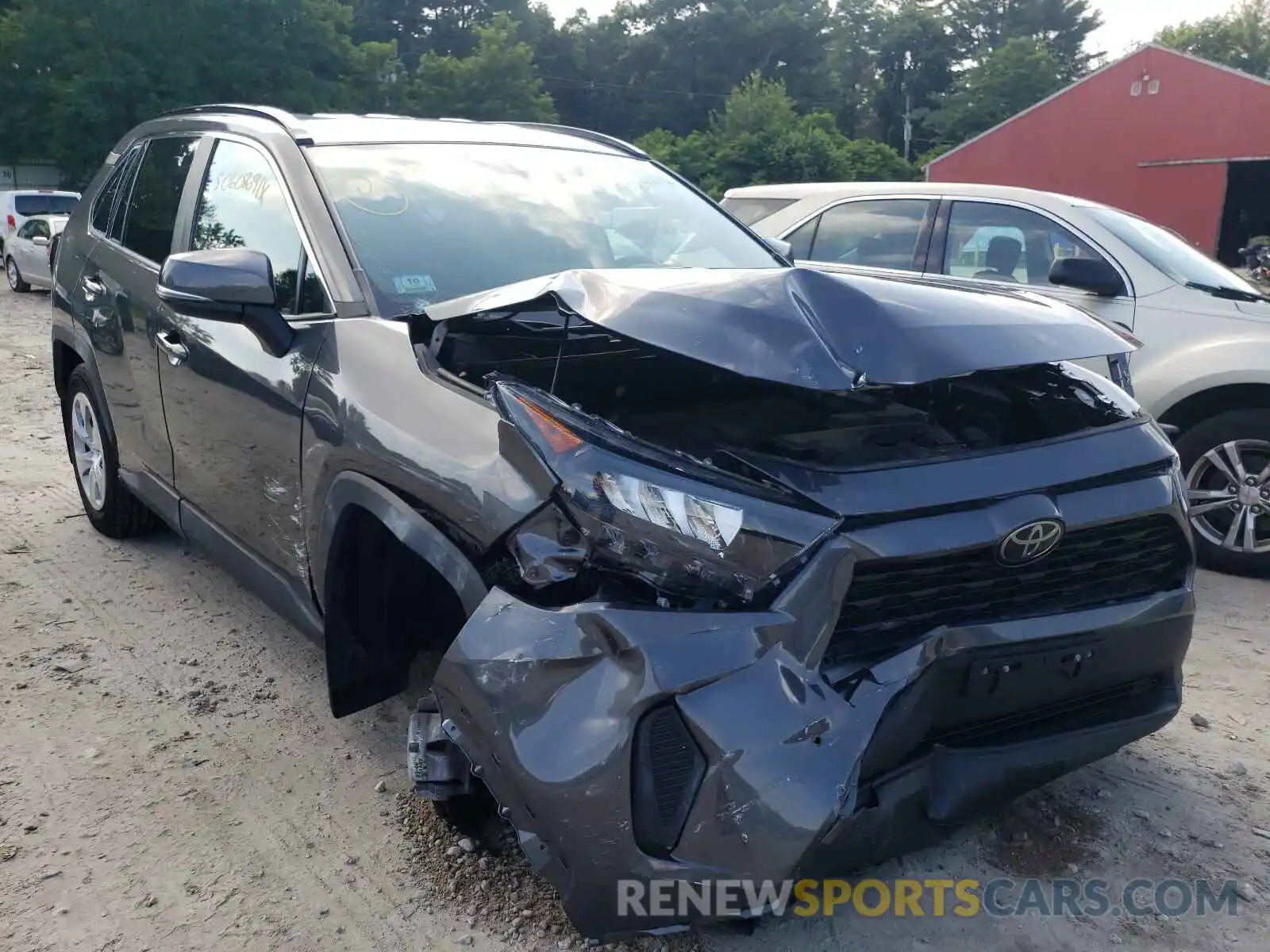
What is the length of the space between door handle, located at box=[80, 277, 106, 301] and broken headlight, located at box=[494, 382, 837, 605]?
3.13 m

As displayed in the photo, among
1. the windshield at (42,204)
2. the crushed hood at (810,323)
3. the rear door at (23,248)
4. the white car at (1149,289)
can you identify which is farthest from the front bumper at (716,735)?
the windshield at (42,204)

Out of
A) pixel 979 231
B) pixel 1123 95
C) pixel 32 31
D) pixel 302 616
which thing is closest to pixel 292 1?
pixel 32 31

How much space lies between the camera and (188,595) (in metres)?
4.25

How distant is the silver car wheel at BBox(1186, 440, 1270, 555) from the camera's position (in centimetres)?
460

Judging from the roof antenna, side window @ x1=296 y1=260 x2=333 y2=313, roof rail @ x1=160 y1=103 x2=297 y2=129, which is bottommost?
the roof antenna

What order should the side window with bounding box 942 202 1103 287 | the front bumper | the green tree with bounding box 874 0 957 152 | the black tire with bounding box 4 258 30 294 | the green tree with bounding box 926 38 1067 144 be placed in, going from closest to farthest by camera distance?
the front bumper < the side window with bounding box 942 202 1103 287 < the black tire with bounding box 4 258 30 294 < the green tree with bounding box 926 38 1067 144 < the green tree with bounding box 874 0 957 152

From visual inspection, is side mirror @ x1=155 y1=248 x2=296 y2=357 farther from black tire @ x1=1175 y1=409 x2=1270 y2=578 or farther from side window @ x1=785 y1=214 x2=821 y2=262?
side window @ x1=785 y1=214 x2=821 y2=262

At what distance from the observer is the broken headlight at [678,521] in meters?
1.89

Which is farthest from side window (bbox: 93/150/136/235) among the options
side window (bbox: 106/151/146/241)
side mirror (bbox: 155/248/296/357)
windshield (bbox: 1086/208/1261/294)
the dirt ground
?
windshield (bbox: 1086/208/1261/294)

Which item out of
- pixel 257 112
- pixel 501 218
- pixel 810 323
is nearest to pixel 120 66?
pixel 257 112

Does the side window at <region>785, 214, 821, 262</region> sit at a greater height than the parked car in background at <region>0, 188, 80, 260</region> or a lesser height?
greater

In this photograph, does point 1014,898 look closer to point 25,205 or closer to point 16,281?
point 16,281

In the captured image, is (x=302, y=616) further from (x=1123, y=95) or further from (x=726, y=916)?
(x=1123, y=95)

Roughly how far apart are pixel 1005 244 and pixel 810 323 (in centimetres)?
382
